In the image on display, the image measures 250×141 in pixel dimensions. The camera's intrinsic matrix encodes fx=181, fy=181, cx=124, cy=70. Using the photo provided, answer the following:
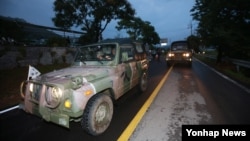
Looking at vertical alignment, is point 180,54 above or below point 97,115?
above

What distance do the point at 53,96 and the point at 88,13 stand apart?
19.8 m

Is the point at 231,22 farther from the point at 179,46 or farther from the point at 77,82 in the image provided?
the point at 77,82

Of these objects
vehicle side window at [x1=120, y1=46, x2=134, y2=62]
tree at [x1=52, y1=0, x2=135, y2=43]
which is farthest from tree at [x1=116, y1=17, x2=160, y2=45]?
vehicle side window at [x1=120, y1=46, x2=134, y2=62]

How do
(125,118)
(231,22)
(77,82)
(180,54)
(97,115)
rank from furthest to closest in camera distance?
1. (180,54)
2. (231,22)
3. (125,118)
4. (97,115)
5. (77,82)

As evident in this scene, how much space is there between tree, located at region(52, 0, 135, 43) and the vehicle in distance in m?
8.95

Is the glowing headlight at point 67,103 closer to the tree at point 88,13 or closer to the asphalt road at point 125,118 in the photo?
the asphalt road at point 125,118

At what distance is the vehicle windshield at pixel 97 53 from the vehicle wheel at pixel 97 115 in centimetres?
143

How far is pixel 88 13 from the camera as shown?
21562mm

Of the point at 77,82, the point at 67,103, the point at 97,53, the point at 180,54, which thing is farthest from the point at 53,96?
the point at 180,54

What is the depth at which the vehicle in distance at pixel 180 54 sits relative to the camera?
15758mm

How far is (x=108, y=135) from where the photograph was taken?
12.1 feet

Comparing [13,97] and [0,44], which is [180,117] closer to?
[13,97]

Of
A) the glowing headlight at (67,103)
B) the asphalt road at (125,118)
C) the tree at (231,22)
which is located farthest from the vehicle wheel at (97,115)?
the tree at (231,22)

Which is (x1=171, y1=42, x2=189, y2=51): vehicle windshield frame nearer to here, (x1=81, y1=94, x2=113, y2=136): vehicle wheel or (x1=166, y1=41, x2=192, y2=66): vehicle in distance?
(x1=166, y1=41, x2=192, y2=66): vehicle in distance
